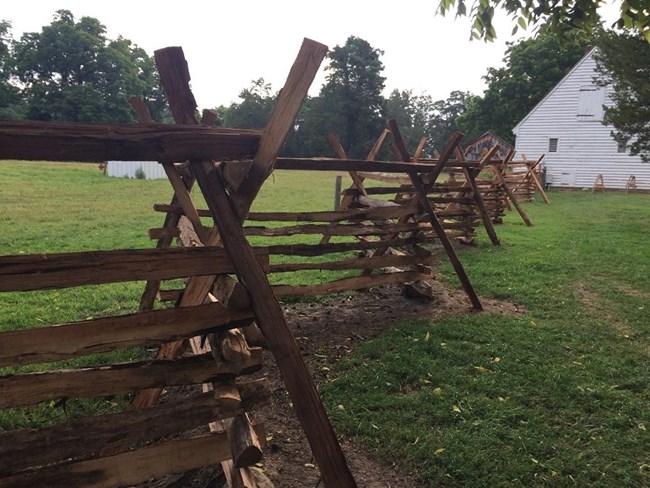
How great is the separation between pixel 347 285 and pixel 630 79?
11.7m

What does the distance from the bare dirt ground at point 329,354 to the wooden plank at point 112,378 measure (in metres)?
0.80

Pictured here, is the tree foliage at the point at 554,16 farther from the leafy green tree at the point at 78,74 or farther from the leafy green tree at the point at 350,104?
the leafy green tree at the point at 350,104

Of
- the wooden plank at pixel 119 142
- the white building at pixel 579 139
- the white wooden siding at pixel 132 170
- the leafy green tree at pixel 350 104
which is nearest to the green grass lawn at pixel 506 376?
the wooden plank at pixel 119 142

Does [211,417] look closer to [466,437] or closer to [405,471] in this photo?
[405,471]

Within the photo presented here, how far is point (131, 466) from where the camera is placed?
7.16ft

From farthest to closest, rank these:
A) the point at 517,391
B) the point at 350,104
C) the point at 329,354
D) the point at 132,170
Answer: the point at 350,104
the point at 132,170
the point at 329,354
the point at 517,391

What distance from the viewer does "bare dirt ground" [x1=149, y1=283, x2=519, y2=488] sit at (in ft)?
9.95

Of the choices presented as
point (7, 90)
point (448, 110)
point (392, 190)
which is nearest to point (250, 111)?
point (7, 90)

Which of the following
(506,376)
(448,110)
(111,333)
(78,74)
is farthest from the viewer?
(448,110)

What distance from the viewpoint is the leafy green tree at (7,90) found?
4491cm

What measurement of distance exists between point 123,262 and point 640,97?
14876mm

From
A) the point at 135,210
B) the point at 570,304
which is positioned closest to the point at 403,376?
the point at 570,304

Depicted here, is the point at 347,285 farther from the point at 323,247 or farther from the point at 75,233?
the point at 75,233

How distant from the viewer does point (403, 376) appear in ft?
14.3
